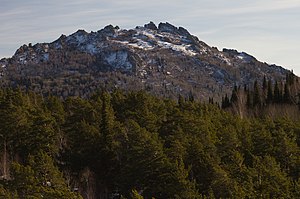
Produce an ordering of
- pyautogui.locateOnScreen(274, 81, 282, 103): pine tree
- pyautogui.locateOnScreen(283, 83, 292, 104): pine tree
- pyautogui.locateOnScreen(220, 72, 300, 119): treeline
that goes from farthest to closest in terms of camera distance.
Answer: pyautogui.locateOnScreen(274, 81, 282, 103): pine tree
pyautogui.locateOnScreen(283, 83, 292, 104): pine tree
pyautogui.locateOnScreen(220, 72, 300, 119): treeline

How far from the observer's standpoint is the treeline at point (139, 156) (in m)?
26.3

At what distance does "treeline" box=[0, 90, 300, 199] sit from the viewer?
86.3 feet

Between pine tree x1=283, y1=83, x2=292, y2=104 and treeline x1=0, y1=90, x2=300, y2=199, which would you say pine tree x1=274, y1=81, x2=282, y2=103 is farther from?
treeline x1=0, y1=90, x2=300, y2=199

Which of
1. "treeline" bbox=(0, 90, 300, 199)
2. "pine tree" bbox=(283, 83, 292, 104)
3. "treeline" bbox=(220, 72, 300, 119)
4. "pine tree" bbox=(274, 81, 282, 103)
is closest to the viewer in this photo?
"treeline" bbox=(0, 90, 300, 199)

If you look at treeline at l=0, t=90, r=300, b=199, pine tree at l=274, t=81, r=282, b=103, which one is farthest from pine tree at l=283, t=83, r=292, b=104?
treeline at l=0, t=90, r=300, b=199

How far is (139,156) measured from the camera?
30.4 metres

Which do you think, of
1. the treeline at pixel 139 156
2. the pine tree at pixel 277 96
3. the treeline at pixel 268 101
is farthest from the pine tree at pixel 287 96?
the treeline at pixel 139 156

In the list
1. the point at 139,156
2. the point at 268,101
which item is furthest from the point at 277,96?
the point at 139,156

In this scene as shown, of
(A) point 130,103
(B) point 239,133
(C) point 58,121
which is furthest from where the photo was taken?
(A) point 130,103

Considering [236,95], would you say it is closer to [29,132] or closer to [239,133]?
[239,133]

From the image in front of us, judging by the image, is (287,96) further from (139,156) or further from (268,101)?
(139,156)

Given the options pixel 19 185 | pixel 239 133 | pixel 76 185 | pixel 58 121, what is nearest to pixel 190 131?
pixel 239 133

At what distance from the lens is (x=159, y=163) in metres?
29.3

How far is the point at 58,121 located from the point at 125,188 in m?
12.8
